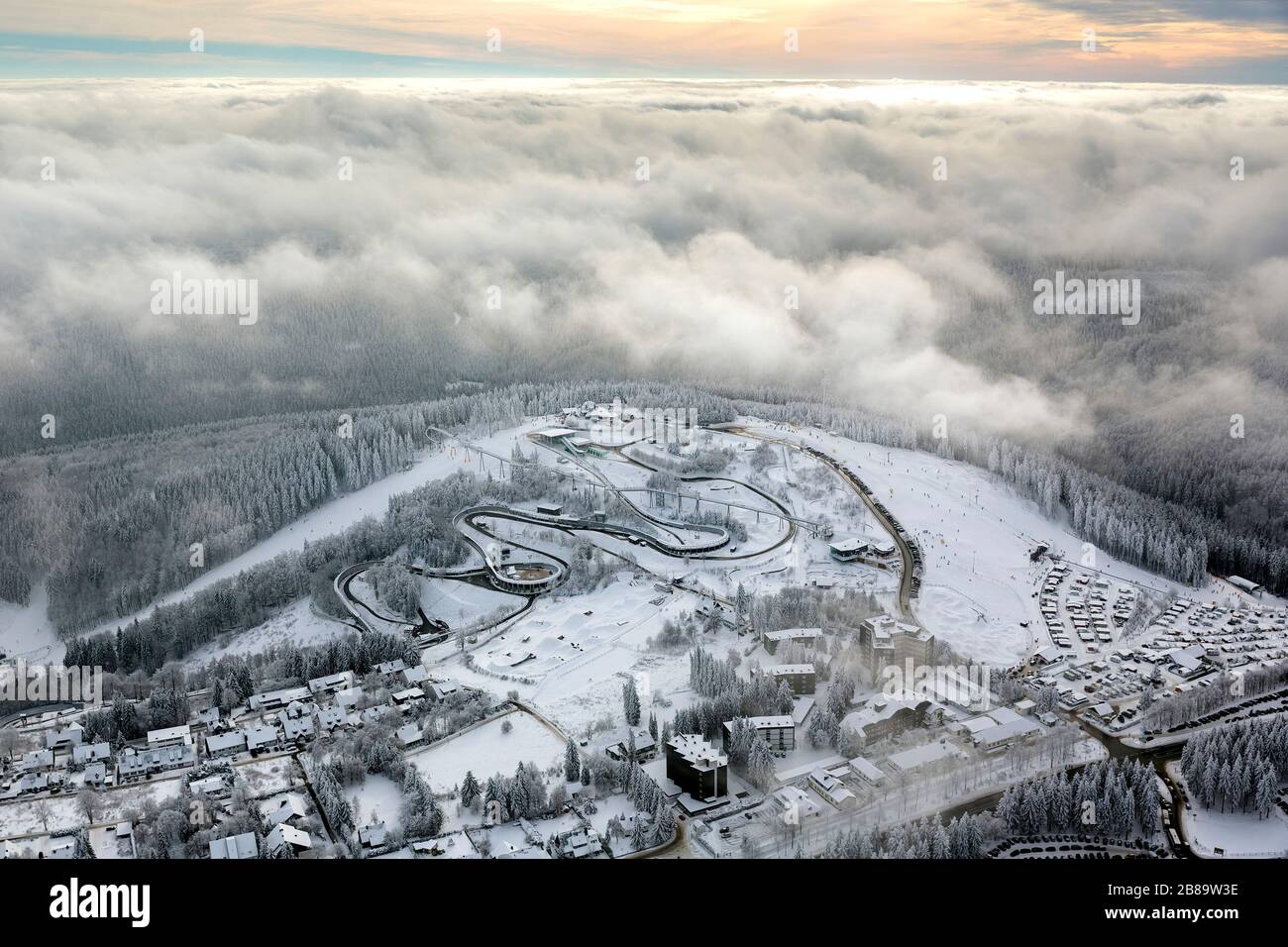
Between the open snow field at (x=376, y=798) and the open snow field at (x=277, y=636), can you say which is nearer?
the open snow field at (x=376, y=798)

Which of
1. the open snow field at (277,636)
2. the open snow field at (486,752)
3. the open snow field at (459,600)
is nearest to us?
the open snow field at (486,752)

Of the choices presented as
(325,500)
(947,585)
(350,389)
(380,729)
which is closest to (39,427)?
(350,389)

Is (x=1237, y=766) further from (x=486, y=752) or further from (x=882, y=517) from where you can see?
(x=882, y=517)

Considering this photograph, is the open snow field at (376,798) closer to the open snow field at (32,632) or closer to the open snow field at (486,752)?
the open snow field at (486,752)

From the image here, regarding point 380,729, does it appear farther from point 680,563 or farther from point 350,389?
point 350,389

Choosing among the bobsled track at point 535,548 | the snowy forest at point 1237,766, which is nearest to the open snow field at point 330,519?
the bobsled track at point 535,548

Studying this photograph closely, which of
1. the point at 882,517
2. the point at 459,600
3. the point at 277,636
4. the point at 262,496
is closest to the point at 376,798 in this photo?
the point at 277,636
